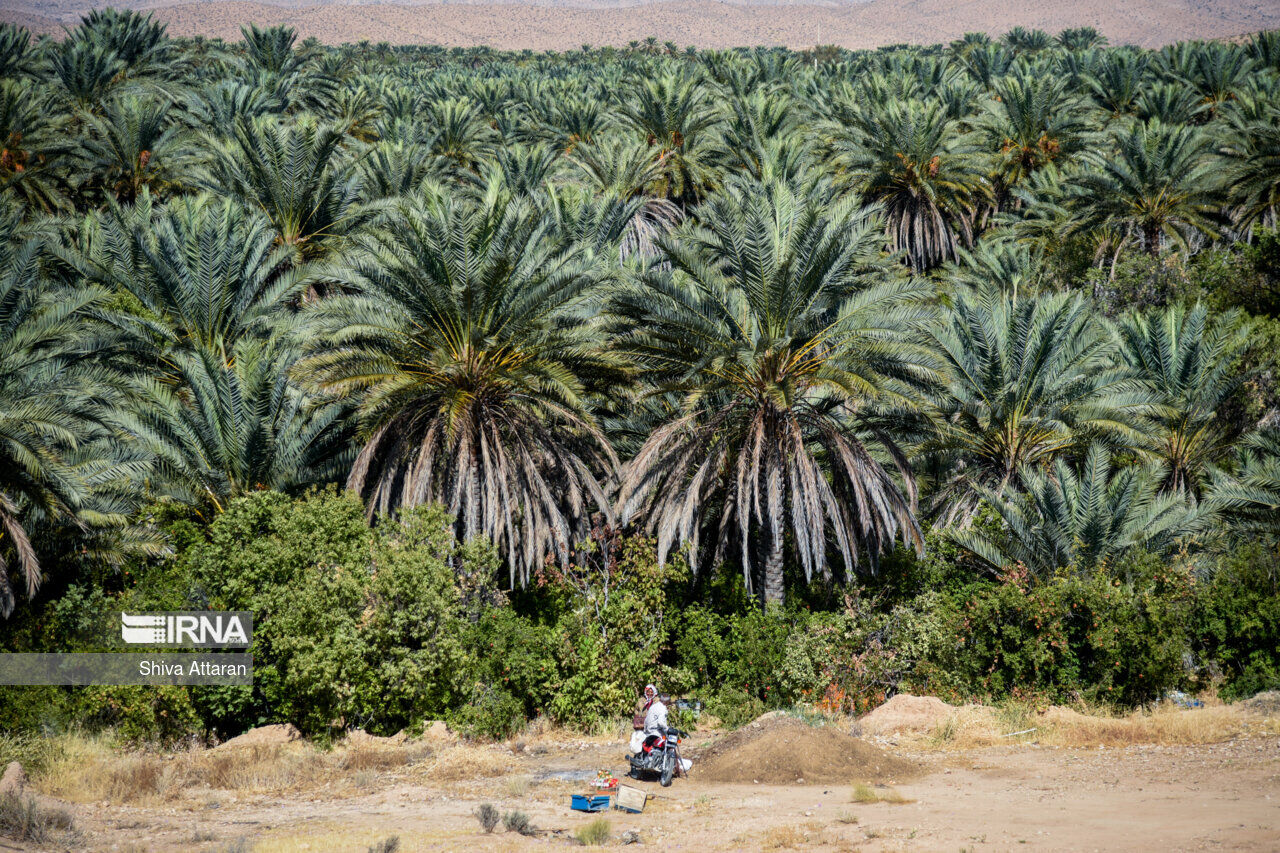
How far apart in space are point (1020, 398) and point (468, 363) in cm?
948

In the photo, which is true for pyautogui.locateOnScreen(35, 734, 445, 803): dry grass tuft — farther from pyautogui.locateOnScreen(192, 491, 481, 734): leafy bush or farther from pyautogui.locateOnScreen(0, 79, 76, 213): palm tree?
pyautogui.locateOnScreen(0, 79, 76, 213): palm tree

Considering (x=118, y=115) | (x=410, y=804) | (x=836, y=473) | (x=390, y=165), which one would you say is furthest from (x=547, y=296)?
(x=118, y=115)

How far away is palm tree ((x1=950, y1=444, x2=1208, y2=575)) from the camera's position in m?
15.8

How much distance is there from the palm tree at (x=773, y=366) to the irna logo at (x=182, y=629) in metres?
5.80

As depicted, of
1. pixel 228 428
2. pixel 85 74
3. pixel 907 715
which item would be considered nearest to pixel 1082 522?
pixel 907 715

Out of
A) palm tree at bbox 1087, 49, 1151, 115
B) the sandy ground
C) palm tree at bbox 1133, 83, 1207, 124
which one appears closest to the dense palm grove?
the sandy ground

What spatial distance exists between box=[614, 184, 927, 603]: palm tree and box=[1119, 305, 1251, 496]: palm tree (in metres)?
6.82

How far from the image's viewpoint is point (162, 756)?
45.8ft

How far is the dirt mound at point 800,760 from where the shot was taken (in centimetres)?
1257

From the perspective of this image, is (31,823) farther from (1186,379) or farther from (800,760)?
(1186,379)

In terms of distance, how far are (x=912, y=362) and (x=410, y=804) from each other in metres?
9.06

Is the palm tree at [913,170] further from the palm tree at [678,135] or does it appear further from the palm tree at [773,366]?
the palm tree at [773,366]

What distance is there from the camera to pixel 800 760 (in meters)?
12.7

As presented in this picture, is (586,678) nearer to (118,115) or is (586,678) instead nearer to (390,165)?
(390,165)
